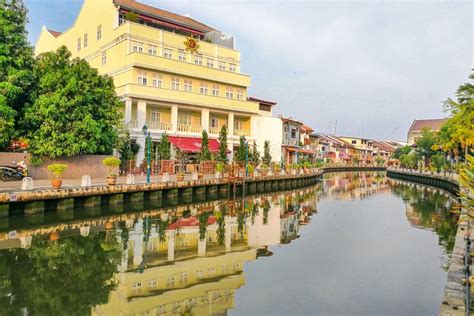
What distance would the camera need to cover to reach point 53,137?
24375 mm

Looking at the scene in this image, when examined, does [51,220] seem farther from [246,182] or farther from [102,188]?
[246,182]

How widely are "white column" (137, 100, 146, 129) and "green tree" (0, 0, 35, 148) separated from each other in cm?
1010

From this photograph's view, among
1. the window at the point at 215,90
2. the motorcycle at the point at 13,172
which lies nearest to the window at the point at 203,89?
the window at the point at 215,90

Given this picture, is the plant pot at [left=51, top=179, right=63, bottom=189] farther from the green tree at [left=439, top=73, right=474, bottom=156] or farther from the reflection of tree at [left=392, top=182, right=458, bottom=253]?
the green tree at [left=439, top=73, right=474, bottom=156]

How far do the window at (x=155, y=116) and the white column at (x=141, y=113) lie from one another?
2354mm

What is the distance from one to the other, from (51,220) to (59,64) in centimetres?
1194

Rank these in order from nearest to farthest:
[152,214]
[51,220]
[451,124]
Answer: [51,220] → [152,214] → [451,124]

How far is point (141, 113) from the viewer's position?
34031 mm

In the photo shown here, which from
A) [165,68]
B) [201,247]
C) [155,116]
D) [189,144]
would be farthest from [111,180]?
[165,68]

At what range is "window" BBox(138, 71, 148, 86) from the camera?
34619 millimetres

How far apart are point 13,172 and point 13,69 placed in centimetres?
565

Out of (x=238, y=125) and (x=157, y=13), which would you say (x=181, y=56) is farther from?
(x=238, y=125)

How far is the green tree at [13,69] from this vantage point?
22.4 metres

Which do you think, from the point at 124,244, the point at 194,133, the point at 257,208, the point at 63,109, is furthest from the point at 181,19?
the point at 124,244
